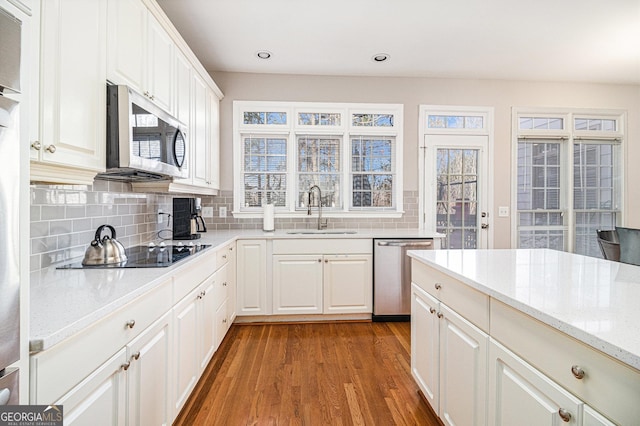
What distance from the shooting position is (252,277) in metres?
3.19

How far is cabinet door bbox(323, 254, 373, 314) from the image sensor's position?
3236 mm

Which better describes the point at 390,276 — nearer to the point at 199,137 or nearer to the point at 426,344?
→ the point at 426,344

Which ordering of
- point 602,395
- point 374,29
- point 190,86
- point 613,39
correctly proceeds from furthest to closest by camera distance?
point 613,39, point 374,29, point 190,86, point 602,395

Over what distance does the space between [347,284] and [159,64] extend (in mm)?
2488

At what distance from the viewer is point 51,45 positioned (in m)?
1.16

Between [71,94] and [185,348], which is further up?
[71,94]

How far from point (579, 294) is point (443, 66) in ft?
10.5

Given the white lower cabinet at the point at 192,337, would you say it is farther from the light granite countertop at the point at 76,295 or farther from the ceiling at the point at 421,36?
the ceiling at the point at 421,36

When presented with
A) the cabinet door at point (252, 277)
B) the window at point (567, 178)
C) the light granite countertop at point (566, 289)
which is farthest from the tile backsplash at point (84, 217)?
the window at point (567, 178)

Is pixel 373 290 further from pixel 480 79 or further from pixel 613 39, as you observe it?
pixel 613 39

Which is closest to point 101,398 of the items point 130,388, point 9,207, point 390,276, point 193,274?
point 130,388

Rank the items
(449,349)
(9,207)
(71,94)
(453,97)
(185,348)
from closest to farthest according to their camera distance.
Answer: (9,207) < (71,94) < (449,349) < (185,348) < (453,97)

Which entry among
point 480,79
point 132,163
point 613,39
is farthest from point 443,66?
point 132,163

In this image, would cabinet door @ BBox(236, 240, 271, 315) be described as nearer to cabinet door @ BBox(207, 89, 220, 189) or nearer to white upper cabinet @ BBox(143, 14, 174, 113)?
cabinet door @ BBox(207, 89, 220, 189)
